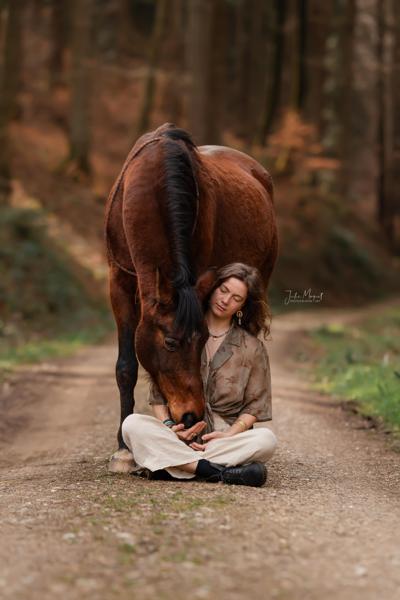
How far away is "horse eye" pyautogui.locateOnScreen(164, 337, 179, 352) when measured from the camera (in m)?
5.36

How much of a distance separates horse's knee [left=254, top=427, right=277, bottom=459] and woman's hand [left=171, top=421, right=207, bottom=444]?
358 millimetres

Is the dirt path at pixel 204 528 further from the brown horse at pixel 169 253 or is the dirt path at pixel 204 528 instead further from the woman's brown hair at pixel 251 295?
the woman's brown hair at pixel 251 295

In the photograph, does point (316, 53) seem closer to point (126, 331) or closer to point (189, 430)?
point (126, 331)

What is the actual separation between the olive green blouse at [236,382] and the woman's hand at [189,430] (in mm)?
389

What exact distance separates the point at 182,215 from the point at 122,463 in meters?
1.69

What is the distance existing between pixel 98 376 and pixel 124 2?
30.8m

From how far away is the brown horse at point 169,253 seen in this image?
539 centimetres

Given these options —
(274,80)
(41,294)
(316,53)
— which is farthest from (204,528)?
(316,53)

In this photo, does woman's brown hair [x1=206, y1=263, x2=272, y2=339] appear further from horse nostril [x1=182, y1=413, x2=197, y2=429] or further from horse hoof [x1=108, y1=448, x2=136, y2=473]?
horse hoof [x1=108, y1=448, x2=136, y2=473]

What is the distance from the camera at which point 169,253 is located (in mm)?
5648

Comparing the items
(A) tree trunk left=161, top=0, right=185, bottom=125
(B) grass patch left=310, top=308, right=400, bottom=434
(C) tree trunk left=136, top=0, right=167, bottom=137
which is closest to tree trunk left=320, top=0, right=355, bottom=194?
(A) tree trunk left=161, top=0, right=185, bottom=125

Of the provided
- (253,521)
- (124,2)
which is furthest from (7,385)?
(124,2)

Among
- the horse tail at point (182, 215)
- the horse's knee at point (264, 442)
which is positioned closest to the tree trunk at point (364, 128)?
the horse tail at point (182, 215)

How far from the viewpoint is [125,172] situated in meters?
6.54
